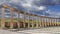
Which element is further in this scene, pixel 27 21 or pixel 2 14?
pixel 27 21

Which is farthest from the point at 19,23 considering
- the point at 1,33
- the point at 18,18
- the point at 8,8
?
the point at 1,33

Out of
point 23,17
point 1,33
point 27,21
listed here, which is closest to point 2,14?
point 1,33

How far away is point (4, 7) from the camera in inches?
230

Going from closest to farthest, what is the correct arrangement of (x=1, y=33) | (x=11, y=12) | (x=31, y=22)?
1. (x=1, y=33)
2. (x=11, y=12)
3. (x=31, y=22)

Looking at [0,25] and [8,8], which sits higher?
[8,8]

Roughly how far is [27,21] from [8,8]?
3.80m

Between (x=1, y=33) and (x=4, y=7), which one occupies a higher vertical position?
(x=4, y=7)

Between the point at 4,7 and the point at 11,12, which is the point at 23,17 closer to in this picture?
the point at 11,12

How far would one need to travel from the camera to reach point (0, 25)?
18.9 feet

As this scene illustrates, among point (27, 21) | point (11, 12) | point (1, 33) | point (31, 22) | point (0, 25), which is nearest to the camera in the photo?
point (1, 33)

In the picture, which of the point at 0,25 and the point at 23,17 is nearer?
the point at 0,25

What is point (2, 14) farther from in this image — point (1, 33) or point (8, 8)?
point (1, 33)

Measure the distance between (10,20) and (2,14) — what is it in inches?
46.7

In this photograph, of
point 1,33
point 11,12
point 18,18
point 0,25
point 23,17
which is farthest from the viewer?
point 23,17
